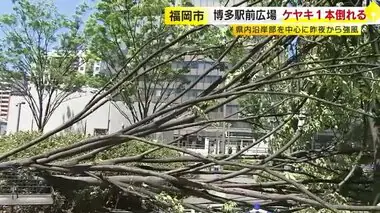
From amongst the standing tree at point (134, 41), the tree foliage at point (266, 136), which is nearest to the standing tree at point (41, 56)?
the standing tree at point (134, 41)

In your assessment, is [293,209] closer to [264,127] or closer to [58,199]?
[264,127]

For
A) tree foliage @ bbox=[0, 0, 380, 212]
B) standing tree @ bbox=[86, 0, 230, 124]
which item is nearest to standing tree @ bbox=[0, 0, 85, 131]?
standing tree @ bbox=[86, 0, 230, 124]

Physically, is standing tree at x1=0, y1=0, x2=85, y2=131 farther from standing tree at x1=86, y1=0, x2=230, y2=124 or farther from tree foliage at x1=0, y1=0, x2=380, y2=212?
tree foliage at x1=0, y1=0, x2=380, y2=212

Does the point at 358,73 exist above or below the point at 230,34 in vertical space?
below

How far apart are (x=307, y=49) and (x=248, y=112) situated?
1.34 metres

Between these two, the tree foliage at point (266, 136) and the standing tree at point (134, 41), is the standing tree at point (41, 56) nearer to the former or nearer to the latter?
the standing tree at point (134, 41)

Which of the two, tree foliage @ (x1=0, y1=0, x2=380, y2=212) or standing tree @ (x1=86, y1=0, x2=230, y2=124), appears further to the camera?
standing tree @ (x1=86, y1=0, x2=230, y2=124)

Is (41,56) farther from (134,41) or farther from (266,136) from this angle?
(266,136)

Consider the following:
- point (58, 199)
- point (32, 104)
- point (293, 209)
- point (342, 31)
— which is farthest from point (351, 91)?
point (32, 104)

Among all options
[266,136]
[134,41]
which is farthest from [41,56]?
[266,136]

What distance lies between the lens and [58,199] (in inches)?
264

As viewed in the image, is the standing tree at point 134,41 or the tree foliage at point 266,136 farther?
the standing tree at point 134,41

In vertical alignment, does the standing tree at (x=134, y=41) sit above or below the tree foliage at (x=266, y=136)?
above

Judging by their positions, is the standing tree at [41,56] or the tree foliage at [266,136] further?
the standing tree at [41,56]
